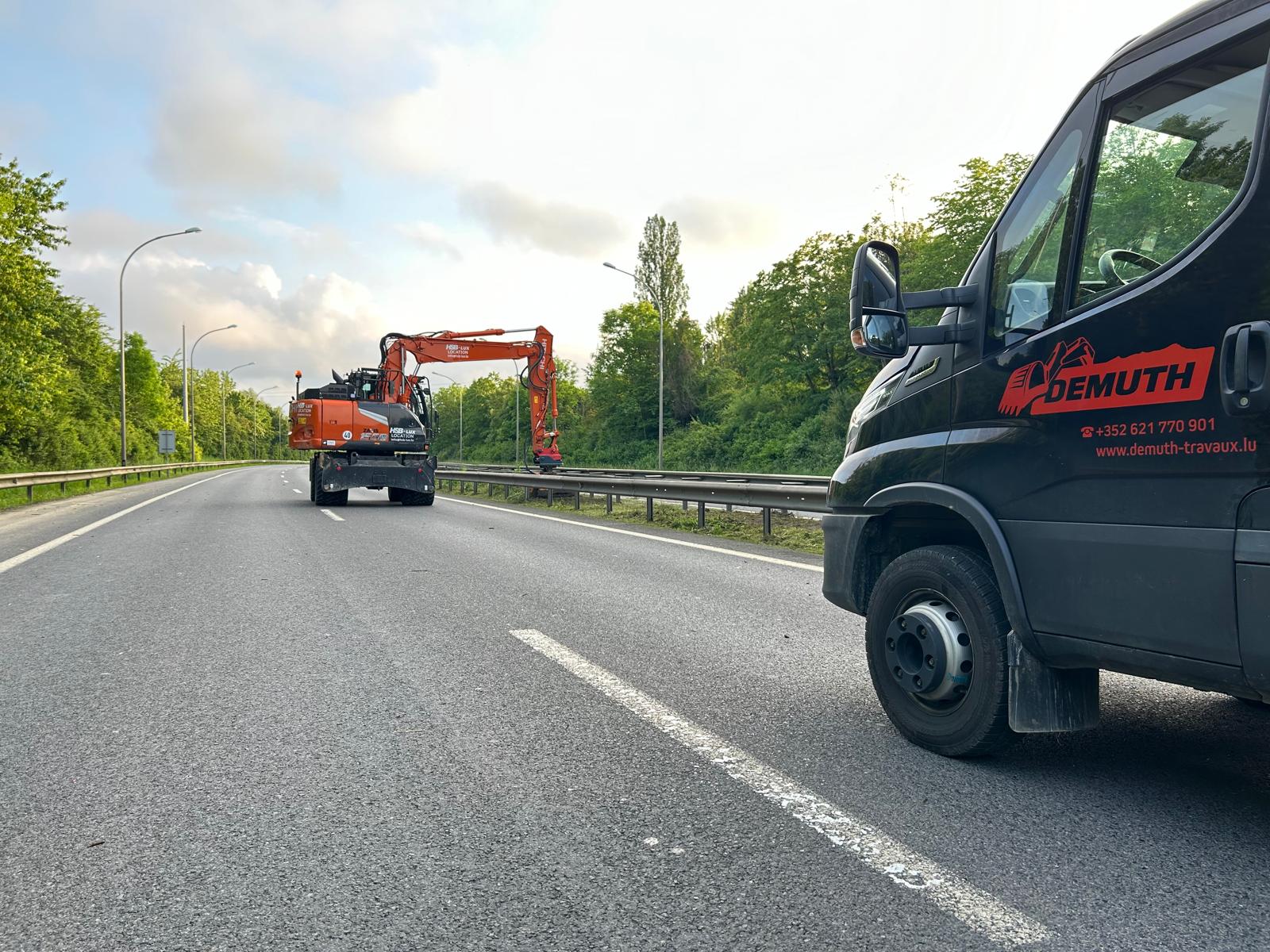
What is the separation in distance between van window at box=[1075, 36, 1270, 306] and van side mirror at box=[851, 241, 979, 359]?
0.47m

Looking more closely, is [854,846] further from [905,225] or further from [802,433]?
[905,225]

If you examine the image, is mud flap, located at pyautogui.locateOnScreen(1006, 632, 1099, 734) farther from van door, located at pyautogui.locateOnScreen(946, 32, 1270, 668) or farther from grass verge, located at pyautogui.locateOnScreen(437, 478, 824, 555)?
grass verge, located at pyautogui.locateOnScreen(437, 478, 824, 555)

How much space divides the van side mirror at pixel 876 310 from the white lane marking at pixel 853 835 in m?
1.57

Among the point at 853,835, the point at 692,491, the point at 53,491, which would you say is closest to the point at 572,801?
the point at 853,835

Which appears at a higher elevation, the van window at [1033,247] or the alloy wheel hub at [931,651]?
the van window at [1033,247]

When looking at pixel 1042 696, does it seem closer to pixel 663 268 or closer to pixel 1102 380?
pixel 1102 380

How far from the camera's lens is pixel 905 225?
139 feet

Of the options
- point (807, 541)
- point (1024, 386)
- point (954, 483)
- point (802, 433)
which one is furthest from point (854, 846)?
point (802, 433)

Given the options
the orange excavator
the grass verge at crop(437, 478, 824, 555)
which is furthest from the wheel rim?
the orange excavator

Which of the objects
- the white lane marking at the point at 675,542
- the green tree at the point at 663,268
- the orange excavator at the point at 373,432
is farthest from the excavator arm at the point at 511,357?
the green tree at the point at 663,268

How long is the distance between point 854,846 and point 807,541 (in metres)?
8.63

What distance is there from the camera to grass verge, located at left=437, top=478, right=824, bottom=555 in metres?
11.2

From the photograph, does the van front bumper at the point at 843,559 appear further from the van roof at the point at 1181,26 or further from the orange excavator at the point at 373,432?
the orange excavator at the point at 373,432

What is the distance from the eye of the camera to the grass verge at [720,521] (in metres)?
11.2
